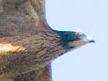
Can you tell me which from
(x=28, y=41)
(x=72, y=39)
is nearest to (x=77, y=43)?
(x=72, y=39)

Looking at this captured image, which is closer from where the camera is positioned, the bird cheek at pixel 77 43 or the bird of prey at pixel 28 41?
the bird of prey at pixel 28 41

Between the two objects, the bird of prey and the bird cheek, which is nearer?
the bird of prey

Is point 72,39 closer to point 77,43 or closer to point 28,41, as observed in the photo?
point 77,43

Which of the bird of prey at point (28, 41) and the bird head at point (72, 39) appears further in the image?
the bird head at point (72, 39)
